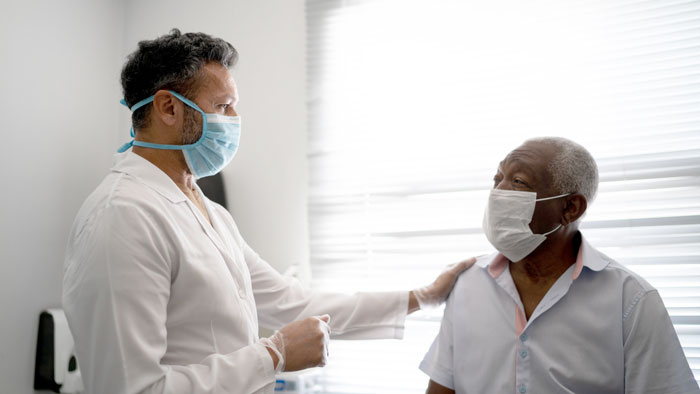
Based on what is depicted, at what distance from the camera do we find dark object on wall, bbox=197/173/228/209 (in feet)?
7.59

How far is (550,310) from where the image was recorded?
1.45 metres

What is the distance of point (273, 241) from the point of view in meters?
2.35

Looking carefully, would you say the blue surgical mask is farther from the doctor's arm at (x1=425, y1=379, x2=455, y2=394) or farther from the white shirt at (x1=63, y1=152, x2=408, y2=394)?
the doctor's arm at (x1=425, y1=379, x2=455, y2=394)

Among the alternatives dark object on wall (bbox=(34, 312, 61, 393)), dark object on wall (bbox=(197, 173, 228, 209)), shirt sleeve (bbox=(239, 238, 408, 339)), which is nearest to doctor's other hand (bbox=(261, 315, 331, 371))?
shirt sleeve (bbox=(239, 238, 408, 339))

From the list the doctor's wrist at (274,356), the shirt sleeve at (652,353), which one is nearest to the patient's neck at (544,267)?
the shirt sleeve at (652,353)

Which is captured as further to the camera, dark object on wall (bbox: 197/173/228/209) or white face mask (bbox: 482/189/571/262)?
dark object on wall (bbox: 197/173/228/209)

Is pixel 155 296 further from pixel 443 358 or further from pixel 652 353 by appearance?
pixel 652 353

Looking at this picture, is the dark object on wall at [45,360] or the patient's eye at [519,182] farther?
the dark object on wall at [45,360]

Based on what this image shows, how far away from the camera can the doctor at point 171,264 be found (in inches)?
41.9

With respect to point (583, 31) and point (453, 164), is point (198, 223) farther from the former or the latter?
point (583, 31)

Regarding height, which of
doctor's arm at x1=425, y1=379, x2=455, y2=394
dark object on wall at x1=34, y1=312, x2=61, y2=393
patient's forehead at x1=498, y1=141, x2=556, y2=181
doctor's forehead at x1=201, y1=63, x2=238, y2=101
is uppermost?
doctor's forehead at x1=201, y1=63, x2=238, y2=101

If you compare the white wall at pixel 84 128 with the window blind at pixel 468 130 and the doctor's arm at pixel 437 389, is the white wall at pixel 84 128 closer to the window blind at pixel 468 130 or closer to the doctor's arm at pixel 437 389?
the window blind at pixel 468 130

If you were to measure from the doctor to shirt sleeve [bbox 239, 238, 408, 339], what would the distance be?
25 cm

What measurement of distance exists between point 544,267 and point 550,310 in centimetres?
15
